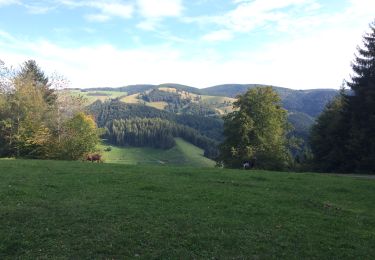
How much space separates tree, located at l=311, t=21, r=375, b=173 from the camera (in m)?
48.2

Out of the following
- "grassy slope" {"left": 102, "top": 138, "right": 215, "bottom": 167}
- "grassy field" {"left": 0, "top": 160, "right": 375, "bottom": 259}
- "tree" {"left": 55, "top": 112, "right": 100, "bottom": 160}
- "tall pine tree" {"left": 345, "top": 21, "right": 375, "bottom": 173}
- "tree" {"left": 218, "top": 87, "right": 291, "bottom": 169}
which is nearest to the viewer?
"grassy field" {"left": 0, "top": 160, "right": 375, "bottom": 259}

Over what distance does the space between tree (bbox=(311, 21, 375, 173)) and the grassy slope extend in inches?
4204

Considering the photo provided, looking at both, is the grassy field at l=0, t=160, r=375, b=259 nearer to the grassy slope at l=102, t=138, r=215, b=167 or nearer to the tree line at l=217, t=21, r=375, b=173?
the tree line at l=217, t=21, r=375, b=173

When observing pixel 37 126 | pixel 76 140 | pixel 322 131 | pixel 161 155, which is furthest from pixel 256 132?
pixel 161 155

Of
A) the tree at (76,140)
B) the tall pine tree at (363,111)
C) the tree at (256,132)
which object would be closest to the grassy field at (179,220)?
the tall pine tree at (363,111)

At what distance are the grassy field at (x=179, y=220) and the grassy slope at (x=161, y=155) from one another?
137579 mm

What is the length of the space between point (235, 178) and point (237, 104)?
3884 cm

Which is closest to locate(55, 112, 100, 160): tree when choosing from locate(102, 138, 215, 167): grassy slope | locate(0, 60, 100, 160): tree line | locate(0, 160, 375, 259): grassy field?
locate(0, 60, 100, 160): tree line

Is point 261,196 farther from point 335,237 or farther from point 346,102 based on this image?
point 346,102

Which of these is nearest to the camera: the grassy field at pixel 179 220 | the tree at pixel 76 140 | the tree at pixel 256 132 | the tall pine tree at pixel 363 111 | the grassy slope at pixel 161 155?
the grassy field at pixel 179 220

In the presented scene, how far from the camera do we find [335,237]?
46.0ft

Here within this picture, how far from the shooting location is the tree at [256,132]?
62125 mm

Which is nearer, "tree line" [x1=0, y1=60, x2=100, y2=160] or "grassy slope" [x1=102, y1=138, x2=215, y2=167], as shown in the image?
"tree line" [x1=0, y1=60, x2=100, y2=160]

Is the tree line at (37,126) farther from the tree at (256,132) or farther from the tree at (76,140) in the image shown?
the tree at (256,132)
